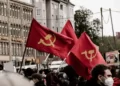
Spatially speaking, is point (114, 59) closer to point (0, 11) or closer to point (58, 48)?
point (58, 48)

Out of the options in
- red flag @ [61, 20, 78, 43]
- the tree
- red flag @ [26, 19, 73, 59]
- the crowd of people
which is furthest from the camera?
the tree

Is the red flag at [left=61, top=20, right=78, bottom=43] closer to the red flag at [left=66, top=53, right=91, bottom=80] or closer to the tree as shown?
the red flag at [left=66, top=53, right=91, bottom=80]

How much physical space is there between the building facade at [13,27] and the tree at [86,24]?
2704cm

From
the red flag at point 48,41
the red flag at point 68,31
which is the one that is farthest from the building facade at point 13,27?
the red flag at point 48,41

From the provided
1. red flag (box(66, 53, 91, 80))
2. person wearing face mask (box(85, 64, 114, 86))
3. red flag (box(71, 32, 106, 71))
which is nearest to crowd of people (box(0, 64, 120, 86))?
person wearing face mask (box(85, 64, 114, 86))

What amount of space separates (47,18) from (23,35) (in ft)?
29.7

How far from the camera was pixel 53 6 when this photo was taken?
74.8m

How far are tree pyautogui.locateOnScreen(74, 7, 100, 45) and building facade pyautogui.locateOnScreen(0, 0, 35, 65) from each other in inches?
1065

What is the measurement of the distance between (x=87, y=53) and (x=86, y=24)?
85.5m

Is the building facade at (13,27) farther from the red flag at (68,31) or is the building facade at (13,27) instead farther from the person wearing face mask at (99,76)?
the person wearing face mask at (99,76)

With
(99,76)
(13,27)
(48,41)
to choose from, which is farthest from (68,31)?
(13,27)

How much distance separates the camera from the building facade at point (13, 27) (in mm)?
58969

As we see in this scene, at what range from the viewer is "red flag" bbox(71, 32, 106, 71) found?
844 centimetres

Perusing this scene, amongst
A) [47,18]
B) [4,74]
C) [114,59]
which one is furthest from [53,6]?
[4,74]
